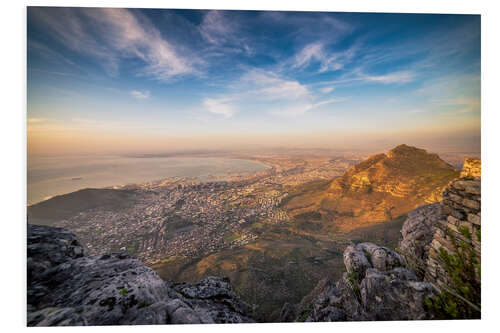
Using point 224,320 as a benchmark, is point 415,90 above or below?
above

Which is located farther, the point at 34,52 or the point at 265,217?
the point at 265,217

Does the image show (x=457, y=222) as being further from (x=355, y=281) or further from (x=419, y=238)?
(x=419, y=238)

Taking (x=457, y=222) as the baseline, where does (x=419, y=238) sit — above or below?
below

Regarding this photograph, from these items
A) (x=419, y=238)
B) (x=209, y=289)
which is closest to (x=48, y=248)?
(x=209, y=289)

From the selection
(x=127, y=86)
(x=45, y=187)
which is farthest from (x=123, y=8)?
(x=45, y=187)

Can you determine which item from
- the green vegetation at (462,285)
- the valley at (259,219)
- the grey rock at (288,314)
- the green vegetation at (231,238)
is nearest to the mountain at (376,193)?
the valley at (259,219)

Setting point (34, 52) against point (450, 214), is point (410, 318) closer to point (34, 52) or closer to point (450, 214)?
point (450, 214)
